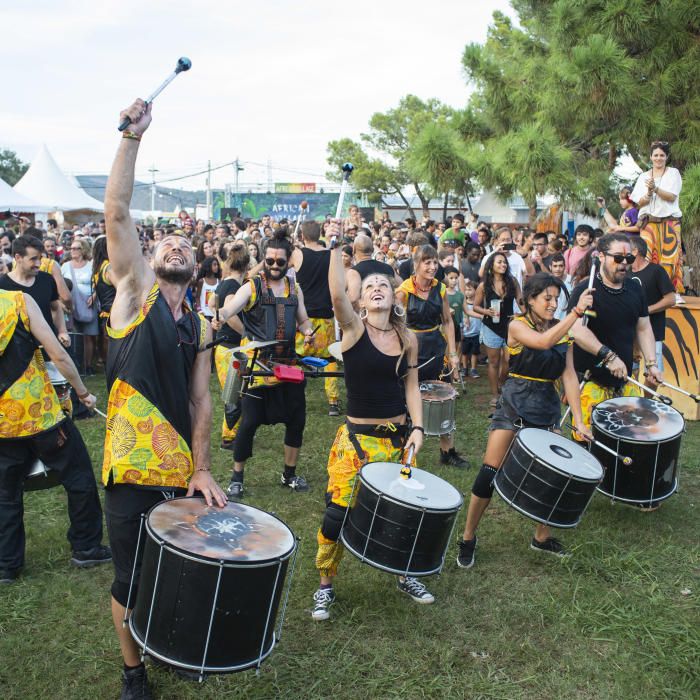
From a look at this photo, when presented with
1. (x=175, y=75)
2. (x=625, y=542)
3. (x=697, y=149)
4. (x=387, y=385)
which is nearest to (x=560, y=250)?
(x=697, y=149)

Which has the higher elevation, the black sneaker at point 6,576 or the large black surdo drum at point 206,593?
the large black surdo drum at point 206,593

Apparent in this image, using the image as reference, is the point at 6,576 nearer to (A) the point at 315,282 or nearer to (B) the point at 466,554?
(B) the point at 466,554

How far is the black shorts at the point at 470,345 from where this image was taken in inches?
408

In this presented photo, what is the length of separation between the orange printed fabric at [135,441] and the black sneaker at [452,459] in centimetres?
405

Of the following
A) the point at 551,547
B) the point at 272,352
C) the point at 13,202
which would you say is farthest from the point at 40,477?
the point at 13,202

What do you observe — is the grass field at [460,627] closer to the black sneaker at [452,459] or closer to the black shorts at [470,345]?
the black sneaker at [452,459]

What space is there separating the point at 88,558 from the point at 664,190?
7.83 m

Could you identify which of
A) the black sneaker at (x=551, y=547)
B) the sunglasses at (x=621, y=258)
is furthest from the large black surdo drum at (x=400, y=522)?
the sunglasses at (x=621, y=258)

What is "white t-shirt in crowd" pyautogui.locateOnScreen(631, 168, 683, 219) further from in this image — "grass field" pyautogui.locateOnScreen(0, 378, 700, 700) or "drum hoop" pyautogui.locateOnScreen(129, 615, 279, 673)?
"drum hoop" pyautogui.locateOnScreen(129, 615, 279, 673)

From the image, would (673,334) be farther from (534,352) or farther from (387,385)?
(387,385)

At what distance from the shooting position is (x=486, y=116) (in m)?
18.2

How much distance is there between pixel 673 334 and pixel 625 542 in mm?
4239

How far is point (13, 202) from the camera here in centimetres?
2322

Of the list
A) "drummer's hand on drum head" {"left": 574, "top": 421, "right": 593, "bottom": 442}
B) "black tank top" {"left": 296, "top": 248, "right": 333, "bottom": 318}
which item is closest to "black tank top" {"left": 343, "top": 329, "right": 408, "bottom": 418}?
"drummer's hand on drum head" {"left": 574, "top": 421, "right": 593, "bottom": 442}
